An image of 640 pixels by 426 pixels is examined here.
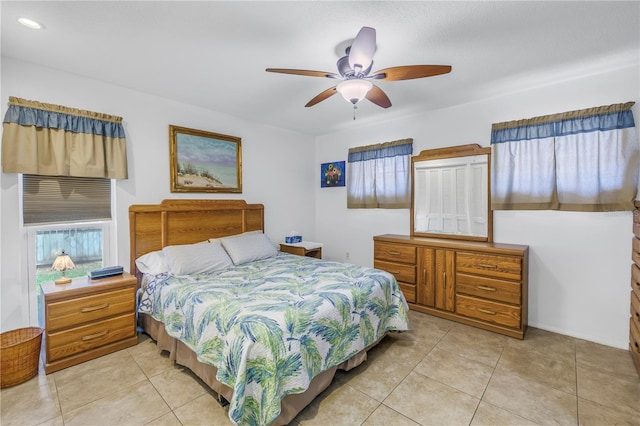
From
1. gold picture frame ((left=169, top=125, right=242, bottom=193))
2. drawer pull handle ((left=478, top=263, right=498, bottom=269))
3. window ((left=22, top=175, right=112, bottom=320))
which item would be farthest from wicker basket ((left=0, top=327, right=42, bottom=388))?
drawer pull handle ((left=478, top=263, right=498, bottom=269))

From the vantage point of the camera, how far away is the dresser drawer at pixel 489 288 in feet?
9.36

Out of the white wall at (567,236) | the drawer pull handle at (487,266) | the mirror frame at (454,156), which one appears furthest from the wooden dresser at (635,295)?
the mirror frame at (454,156)

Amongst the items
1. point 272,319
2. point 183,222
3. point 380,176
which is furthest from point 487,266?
point 183,222

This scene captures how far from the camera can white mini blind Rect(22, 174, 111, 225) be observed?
2533 millimetres

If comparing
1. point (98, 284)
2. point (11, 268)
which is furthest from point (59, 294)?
point (11, 268)

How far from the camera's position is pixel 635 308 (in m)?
2.40

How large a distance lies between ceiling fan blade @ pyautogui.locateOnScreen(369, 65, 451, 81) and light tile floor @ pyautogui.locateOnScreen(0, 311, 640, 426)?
7.50 feet

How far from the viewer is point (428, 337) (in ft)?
9.53

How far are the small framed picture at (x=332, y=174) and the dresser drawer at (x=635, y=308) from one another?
11.7 ft

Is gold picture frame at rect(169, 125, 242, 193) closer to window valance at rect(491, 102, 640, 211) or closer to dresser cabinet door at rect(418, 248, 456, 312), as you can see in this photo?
dresser cabinet door at rect(418, 248, 456, 312)

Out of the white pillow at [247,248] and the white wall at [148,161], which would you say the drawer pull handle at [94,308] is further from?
the white pillow at [247,248]

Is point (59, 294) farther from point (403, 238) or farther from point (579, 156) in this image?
point (579, 156)

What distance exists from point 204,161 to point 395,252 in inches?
109

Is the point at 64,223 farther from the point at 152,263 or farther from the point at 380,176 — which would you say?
the point at 380,176
